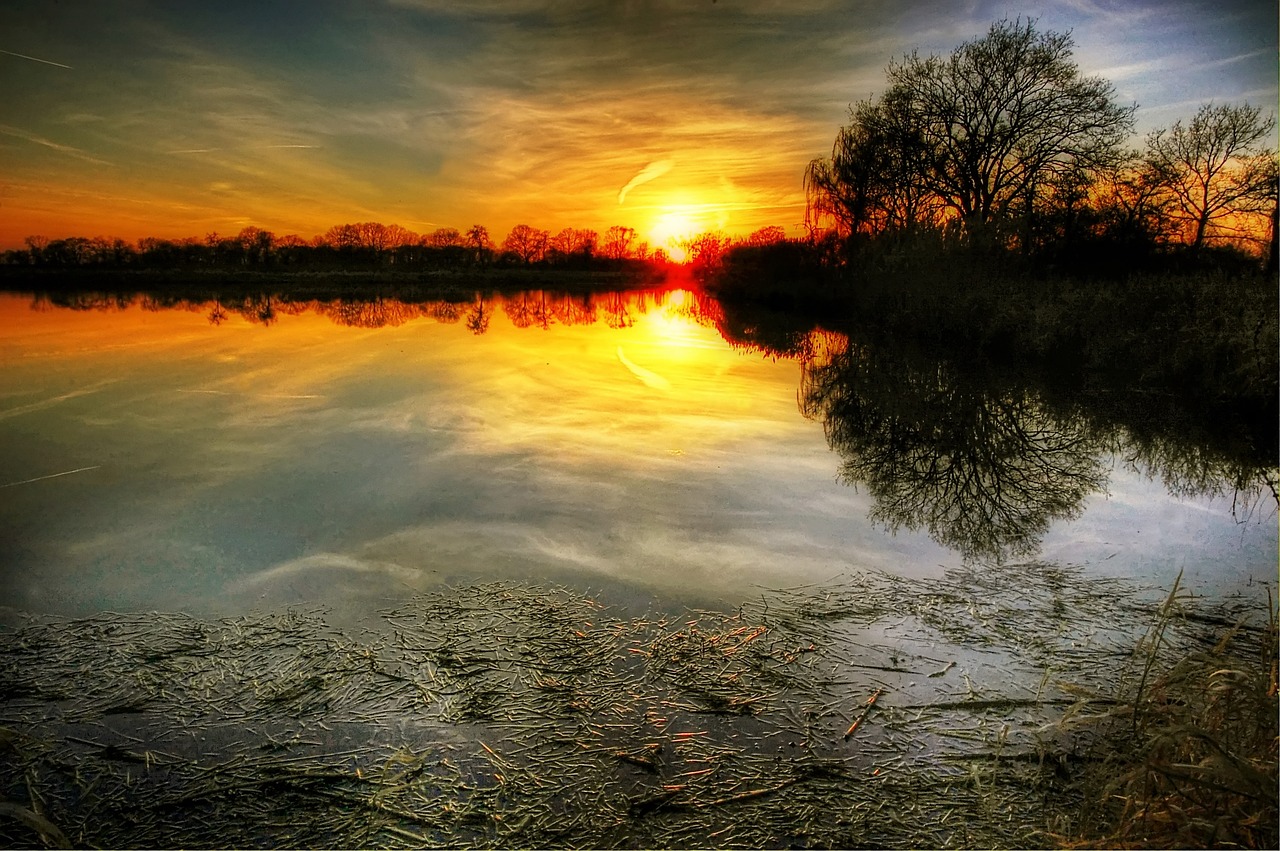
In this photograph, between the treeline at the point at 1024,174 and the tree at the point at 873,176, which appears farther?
the tree at the point at 873,176

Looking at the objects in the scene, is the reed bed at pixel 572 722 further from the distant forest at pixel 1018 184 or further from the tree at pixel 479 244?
the tree at pixel 479 244

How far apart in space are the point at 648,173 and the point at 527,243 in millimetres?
44974

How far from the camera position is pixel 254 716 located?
2662 millimetres

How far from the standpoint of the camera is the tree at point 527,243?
6194 cm

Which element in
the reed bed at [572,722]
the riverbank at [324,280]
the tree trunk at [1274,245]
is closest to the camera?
the reed bed at [572,722]

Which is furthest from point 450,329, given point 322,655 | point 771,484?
point 322,655

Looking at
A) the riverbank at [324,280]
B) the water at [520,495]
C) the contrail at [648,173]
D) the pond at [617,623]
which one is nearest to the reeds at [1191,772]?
the pond at [617,623]

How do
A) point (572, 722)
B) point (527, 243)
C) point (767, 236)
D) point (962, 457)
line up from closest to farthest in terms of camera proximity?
point (572, 722) → point (962, 457) → point (767, 236) → point (527, 243)

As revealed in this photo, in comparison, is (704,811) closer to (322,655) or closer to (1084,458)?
(322,655)

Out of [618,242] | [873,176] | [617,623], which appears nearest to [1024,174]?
[873,176]

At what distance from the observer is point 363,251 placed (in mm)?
52156

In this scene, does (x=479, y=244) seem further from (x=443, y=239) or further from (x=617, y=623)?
(x=617, y=623)

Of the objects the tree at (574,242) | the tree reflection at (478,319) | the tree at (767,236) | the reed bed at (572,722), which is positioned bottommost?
the reed bed at (572,722)

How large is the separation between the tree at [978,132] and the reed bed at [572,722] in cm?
1850
